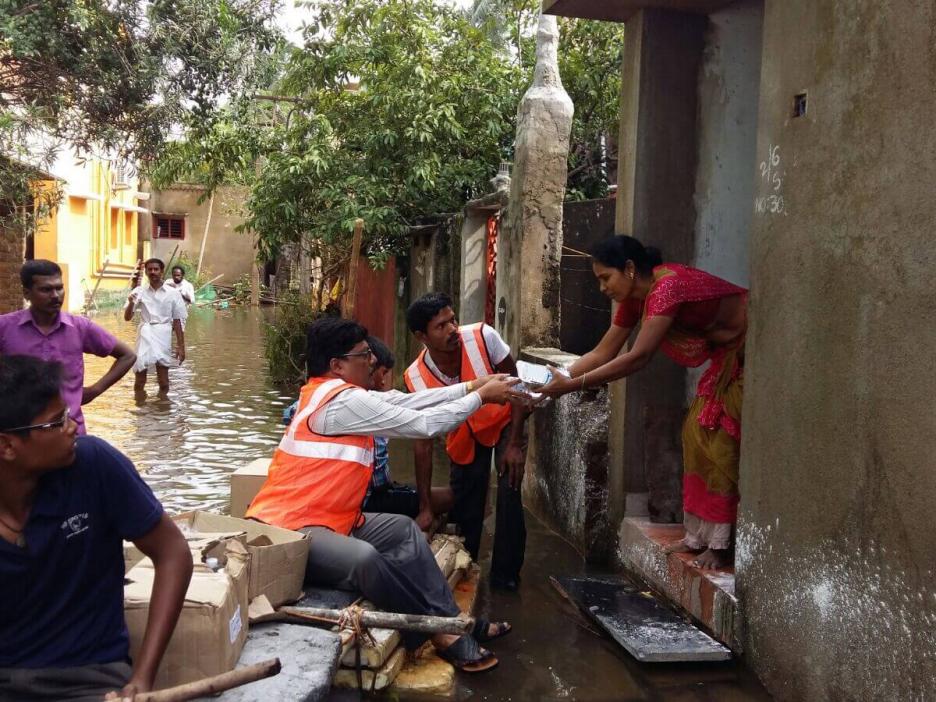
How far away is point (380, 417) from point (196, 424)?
5897mm

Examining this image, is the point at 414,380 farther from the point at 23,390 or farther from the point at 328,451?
the point at 23,390

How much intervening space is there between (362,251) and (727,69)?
742 centimetres

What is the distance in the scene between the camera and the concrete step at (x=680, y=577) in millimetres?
4086

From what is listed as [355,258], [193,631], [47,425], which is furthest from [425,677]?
[355,258]

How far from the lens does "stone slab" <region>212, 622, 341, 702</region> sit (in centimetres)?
297

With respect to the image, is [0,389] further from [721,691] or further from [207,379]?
[207,379]


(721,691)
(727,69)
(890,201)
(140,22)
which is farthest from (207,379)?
(890,201)

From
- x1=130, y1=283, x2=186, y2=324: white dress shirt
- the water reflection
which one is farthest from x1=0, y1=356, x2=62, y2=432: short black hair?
x1=130, y1=283, x2=186, y2=324: white dress shirt

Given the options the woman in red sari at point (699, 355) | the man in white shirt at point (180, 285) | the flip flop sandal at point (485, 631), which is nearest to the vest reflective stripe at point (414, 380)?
the woman in red sari at point (699, 355)

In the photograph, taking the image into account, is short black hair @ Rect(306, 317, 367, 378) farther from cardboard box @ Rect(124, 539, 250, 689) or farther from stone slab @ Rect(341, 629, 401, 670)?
cardboard box @ Rect(124, 539, 250, 689)

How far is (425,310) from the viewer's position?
4.79m

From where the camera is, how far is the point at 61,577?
246 cm

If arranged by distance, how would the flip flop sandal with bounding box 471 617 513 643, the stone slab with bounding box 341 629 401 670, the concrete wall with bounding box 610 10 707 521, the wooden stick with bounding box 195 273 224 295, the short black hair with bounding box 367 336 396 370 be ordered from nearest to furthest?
the stone slab with bounding box 341 629 401 670 < the flip flop sandal with bounding box 471 617 513 643 < the short black hair with bounding box 367 336 396 370 < the concrete wall with bounding box 610 10 707 521 < the wooden stick with bounding box 195 273 224 295

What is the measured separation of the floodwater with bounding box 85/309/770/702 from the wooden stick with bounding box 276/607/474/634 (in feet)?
0.95
